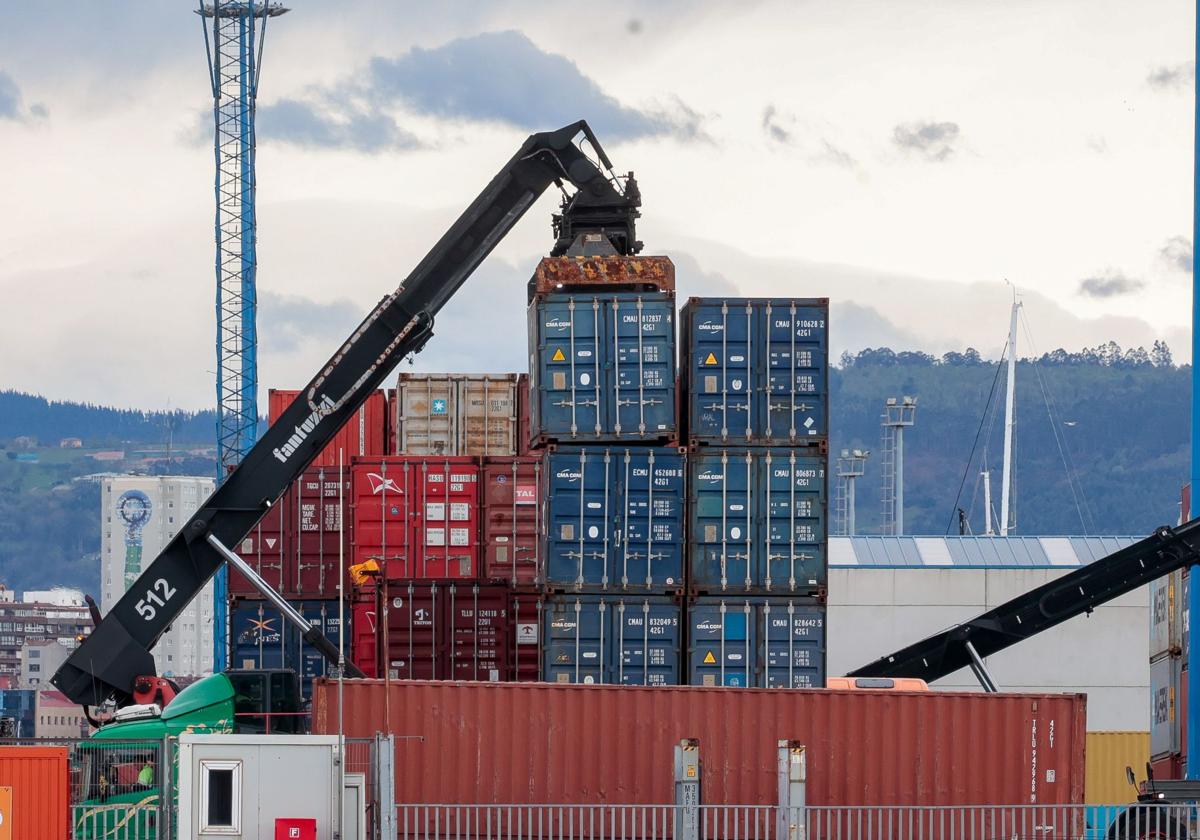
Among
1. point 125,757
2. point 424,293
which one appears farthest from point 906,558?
point 125,757

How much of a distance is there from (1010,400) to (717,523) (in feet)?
216

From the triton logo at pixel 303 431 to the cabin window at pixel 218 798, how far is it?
888 cm

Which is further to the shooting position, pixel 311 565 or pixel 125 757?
pixel 311 565

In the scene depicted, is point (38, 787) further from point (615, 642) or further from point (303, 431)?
point (615, 642)

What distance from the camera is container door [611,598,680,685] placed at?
29328 millimetres

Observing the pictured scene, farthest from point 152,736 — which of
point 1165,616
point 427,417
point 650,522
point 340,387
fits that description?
point 1165,616

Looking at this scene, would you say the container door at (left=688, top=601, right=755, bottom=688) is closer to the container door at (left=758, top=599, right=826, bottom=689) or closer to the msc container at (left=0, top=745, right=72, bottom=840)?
the container door at (left=758, top=599, right=826, bottom=689)

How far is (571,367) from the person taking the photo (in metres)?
29.6

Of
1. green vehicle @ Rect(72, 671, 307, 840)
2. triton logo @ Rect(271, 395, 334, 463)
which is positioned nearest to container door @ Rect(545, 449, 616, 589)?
triton logo @ Rect(271, 395, 334, 463)

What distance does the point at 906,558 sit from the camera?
61.2 meters

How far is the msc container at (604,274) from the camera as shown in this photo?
98.1 feet

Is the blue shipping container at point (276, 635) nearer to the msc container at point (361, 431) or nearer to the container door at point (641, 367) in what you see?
the msc container at point (361, 431)

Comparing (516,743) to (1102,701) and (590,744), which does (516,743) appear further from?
(1102,701)

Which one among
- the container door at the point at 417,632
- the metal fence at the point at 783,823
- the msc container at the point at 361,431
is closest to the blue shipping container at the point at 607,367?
the container door at the point at 417,632
